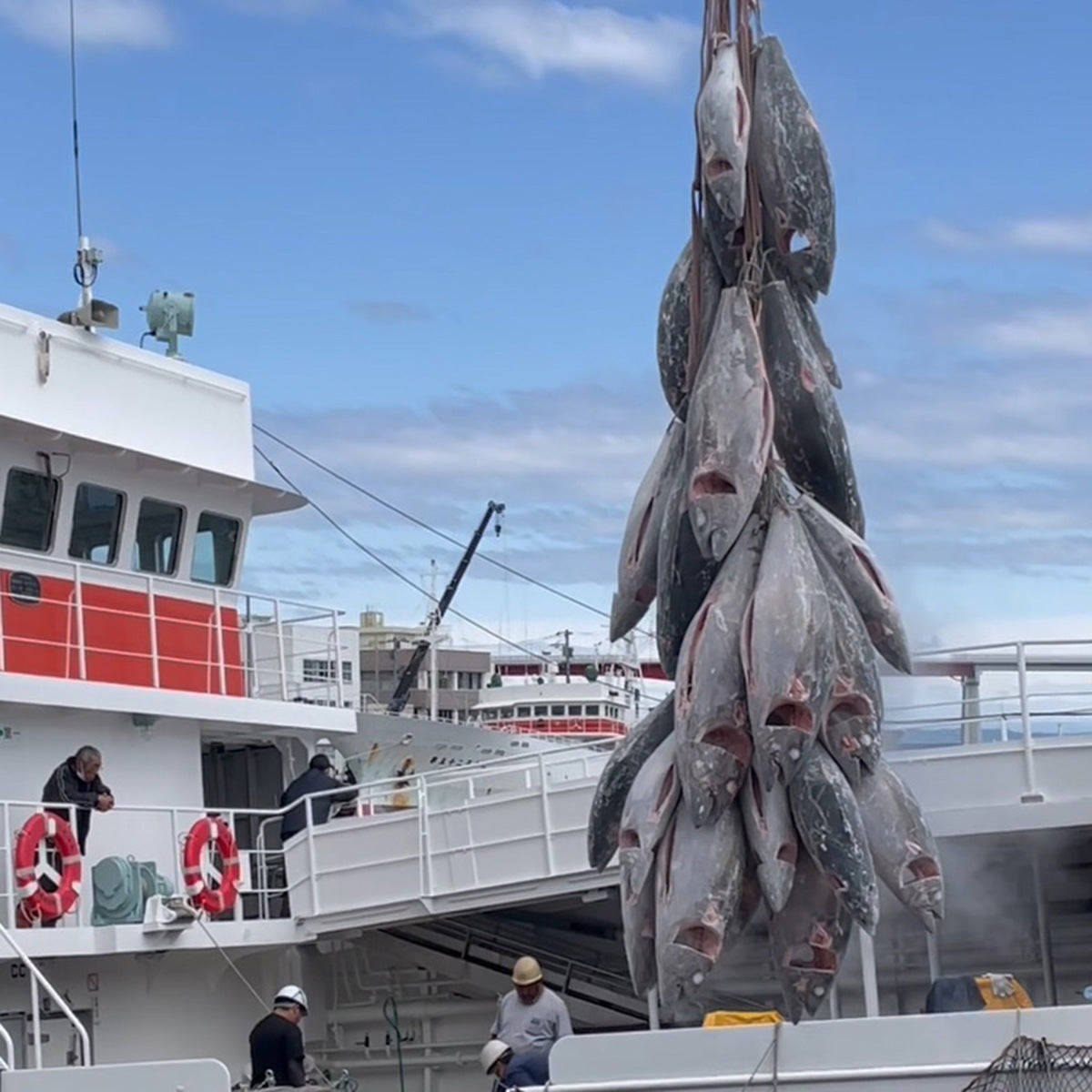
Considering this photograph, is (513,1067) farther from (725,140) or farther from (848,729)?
(725,140)

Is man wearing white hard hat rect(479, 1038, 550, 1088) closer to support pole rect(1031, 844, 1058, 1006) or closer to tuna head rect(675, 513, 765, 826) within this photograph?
tuna head rect(675, 513, 765, 826)

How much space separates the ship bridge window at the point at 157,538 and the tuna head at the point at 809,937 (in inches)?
435

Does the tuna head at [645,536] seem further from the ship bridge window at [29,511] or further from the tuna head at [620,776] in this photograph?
the ship bridge window at [29,511]

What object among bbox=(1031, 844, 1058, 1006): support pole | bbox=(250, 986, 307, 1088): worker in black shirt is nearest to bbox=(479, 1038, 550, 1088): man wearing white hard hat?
bbox=(250, 986, 307, 1088): worker in black shirt

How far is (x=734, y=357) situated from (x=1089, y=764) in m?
7.60

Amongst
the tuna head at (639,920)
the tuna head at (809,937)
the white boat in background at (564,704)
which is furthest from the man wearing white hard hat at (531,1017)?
the white boat in background at (564,704)

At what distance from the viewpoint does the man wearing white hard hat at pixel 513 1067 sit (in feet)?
36.6

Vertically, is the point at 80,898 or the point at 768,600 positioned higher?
the point at 768,600

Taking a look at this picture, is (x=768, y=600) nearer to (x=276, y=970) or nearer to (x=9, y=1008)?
(x=9, y=1008)

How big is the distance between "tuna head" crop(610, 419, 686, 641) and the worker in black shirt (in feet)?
18.3

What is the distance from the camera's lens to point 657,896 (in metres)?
7.25

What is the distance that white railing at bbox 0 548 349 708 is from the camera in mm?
16219

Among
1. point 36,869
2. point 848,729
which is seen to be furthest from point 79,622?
point 848,729

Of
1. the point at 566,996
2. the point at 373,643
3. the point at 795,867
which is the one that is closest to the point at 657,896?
the point at 795,867
